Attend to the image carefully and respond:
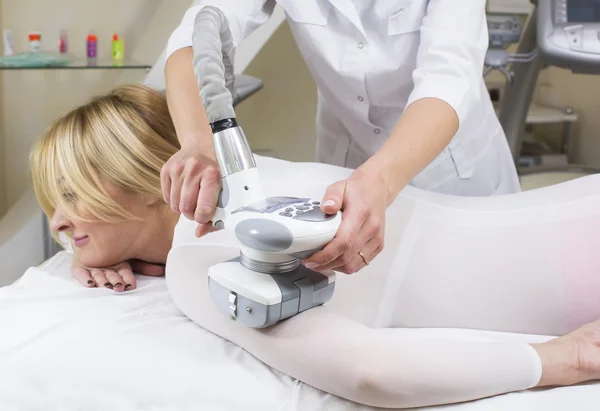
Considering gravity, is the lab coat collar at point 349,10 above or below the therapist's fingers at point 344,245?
above

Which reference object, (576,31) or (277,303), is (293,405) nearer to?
(277,303)

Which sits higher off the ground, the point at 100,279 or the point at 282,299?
the point at 282,299

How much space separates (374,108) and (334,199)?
658 millimetres

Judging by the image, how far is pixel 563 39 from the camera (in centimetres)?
204

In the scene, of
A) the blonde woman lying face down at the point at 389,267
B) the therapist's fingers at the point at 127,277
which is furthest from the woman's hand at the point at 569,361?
the therapist's fingers at the point at 127,277

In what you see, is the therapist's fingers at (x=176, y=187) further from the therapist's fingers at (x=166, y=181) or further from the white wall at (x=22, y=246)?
the white wall at (x=22, y=246)

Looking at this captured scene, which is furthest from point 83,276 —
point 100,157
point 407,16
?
point 407,16

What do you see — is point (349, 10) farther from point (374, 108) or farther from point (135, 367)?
point (135, 367)

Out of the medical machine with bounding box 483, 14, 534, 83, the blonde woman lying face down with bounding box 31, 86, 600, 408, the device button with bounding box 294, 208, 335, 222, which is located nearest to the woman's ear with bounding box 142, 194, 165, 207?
the blonde woman lying face down with bounding box 31, 86, 600, 408

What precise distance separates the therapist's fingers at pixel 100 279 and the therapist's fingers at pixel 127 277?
0.10 feet

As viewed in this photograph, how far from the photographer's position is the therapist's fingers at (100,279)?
129 centimetres

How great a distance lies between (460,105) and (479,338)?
402 millimetres

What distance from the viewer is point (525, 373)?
89 cm

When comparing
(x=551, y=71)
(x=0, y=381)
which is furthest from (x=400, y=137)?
(x=551, y=71)
